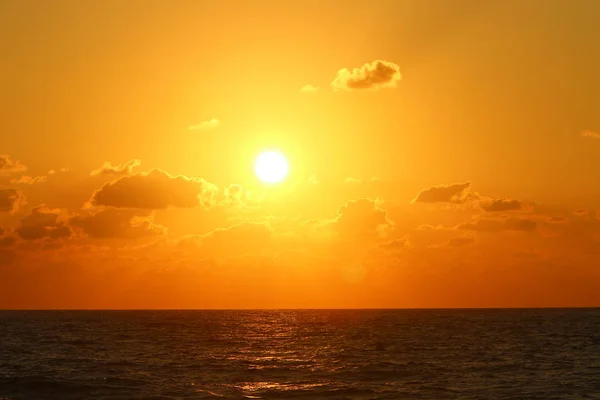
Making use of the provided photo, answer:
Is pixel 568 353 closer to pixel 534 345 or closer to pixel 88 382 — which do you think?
pixel 534 345

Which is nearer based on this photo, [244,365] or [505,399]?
[505,399]

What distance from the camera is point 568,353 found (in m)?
86.7

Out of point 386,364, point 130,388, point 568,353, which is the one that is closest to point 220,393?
point 130,388

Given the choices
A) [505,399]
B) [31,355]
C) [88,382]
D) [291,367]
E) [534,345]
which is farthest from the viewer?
[534,345]

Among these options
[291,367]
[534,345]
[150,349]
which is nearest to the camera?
[291,367]

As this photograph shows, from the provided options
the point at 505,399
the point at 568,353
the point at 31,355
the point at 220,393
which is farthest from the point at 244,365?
the point at 568,353

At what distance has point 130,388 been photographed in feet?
188

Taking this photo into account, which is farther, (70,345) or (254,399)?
(70,345)

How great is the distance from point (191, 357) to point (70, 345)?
86.6ft

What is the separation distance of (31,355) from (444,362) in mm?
51515

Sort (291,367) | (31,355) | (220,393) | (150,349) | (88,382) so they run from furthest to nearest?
(150,349)
(31,355)
(291,367)
(88,382)
(220,393)

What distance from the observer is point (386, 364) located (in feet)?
248

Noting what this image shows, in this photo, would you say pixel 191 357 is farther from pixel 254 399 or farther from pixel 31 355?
pixel 254 399

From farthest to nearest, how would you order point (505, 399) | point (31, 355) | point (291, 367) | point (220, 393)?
1. point (31, 355)
2. point (291, 367)
3. point (220, 393)
4. point (505, 399)
